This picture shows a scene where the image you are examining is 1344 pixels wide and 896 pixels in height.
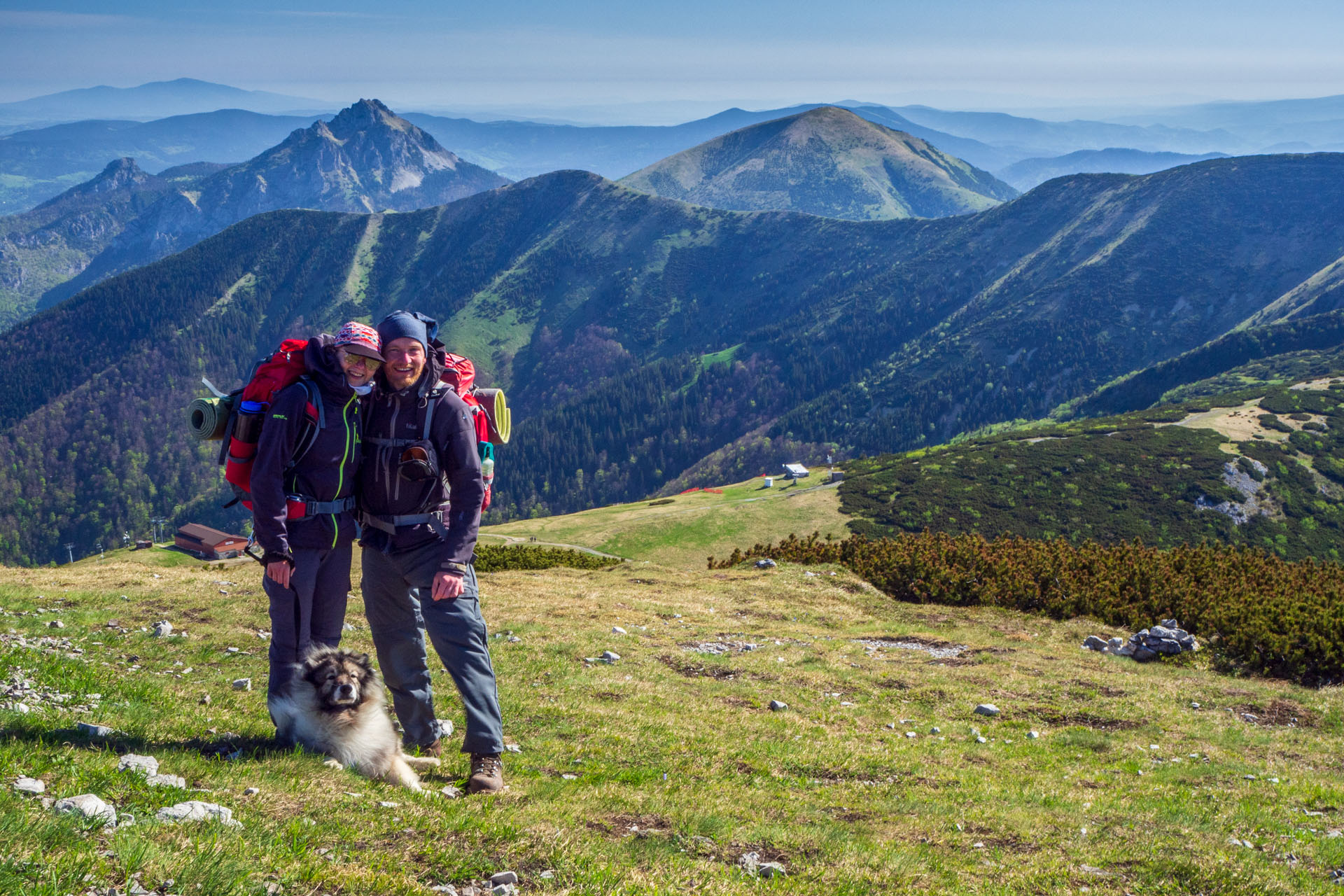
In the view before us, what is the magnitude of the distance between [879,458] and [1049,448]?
21217 millimetres

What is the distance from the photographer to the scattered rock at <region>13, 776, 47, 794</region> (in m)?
5.80

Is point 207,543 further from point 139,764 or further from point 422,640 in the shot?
point 139,764

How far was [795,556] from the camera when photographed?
3672cm

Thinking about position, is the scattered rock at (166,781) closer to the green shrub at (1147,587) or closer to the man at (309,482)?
the man at (309,482)

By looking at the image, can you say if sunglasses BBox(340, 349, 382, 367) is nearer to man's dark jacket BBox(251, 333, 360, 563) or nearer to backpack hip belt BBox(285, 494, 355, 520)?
man's dark jacket BBox(251, 333, 360, 563)

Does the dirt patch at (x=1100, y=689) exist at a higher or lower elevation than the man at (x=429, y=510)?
lower

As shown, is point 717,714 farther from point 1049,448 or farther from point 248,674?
point 1049,448

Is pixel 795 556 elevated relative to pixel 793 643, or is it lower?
lower

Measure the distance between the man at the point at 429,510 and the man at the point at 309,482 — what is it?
0.76 ft

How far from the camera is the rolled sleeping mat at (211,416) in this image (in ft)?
29.1

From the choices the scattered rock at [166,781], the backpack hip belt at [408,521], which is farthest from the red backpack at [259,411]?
the scattered rock at [166,781]

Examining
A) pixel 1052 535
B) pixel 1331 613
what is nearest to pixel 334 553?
pixel 1331 613

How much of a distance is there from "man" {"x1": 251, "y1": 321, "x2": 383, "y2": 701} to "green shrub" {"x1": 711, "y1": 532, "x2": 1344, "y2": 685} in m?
21.5

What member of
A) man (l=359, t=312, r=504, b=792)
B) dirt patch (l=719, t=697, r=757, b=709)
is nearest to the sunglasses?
man (l=359, t=312, r=504, b=792)
